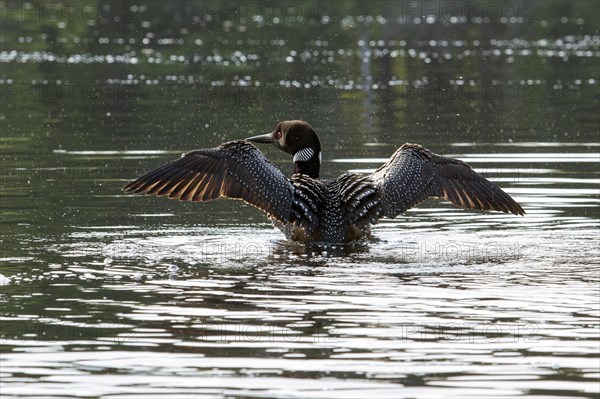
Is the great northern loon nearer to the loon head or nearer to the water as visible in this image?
the water

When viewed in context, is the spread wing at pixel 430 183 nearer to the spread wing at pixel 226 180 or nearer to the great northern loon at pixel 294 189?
the great northern loon at pixel 294 189

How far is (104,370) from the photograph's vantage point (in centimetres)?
652

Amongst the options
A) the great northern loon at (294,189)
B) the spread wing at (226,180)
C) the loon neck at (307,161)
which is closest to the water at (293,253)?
the great northern loon at (294,189)

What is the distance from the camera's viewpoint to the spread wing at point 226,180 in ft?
33.7

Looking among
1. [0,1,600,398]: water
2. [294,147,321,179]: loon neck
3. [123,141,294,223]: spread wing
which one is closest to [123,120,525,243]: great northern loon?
[123,141,294,223]: spread wing

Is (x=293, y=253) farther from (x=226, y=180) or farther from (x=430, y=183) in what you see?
(x=430, y=183)

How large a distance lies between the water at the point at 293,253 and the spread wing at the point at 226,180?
0.39m

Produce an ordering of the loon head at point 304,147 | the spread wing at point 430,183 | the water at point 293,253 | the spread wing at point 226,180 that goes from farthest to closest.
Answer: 1. the loon head at point 304,147
2. the spread wing at point 430,183
3. the spread wing at point 226,180
4. the water at point 293,253

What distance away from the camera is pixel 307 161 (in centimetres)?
1150

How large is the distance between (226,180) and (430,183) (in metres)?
1.81

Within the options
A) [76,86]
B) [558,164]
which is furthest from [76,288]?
[76,86]

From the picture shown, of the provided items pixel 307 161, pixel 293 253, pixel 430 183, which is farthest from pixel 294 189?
pixel 430 183

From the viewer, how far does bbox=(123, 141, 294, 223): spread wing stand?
33.7ft

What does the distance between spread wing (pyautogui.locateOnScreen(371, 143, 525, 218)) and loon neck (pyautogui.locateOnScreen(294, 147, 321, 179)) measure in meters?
0.71
